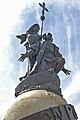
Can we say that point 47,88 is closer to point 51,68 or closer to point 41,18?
point 51,68

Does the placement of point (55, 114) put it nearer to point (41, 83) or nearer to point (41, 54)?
point (41, 83)

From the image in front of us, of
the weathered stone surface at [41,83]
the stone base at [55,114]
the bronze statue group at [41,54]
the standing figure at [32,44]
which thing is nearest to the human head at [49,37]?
the bronze statue group at [41,54]

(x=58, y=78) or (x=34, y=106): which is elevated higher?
(x=58, y=78)

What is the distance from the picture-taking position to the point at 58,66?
14.7 meters

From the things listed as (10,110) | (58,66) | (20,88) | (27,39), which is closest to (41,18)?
(27,39)

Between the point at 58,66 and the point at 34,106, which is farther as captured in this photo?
the point at 58,66

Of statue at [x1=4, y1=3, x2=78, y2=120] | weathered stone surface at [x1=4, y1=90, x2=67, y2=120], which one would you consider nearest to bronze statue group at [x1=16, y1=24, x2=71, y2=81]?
statue at [x1=4, y1=3, x2=78, y2=120]

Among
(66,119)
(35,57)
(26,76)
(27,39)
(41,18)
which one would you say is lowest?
(66,119)

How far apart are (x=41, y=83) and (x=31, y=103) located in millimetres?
1418

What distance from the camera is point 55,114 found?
1227cm

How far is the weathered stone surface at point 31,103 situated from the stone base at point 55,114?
0.16 metres

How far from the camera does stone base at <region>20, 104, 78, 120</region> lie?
1218cm

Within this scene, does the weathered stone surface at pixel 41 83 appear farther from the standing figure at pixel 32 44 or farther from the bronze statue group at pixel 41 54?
the standing figure at pixel 32 44

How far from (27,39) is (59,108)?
4.41m
